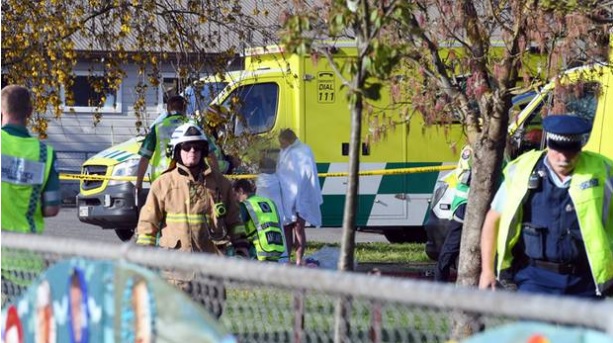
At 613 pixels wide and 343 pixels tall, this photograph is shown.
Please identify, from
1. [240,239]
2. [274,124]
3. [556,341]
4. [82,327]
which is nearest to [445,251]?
[240,239]

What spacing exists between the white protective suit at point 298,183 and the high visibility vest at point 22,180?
6.16 meters

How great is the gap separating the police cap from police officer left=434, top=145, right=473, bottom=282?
4.90 m

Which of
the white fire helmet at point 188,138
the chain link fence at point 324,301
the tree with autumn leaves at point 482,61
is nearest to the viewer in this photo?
the chain link fence at point 324,301

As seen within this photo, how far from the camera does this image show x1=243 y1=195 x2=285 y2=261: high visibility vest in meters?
9.98

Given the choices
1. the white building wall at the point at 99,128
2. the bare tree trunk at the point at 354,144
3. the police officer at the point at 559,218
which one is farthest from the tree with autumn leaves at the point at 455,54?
the white building wall at the point at 99,128

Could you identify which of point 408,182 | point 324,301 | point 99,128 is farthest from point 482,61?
point 99,128

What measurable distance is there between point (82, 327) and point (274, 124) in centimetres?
1150

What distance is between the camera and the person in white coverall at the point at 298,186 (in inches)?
510

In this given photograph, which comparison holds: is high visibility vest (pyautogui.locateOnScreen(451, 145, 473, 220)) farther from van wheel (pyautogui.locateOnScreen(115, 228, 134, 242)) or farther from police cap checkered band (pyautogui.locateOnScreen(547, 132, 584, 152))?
van wheel (pyautogui.locateOnScreen(115, 228, 134, 242))

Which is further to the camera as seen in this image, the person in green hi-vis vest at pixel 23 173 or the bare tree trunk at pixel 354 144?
the person in green hi-vis vest at pixel 23 173

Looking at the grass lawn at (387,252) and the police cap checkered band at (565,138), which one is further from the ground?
the police cap checkered band at (565,138)

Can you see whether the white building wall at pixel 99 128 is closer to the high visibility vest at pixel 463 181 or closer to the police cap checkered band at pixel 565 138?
the high visibility vest at pixel 463 181

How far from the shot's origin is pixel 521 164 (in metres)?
6.35

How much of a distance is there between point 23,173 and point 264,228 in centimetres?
361
